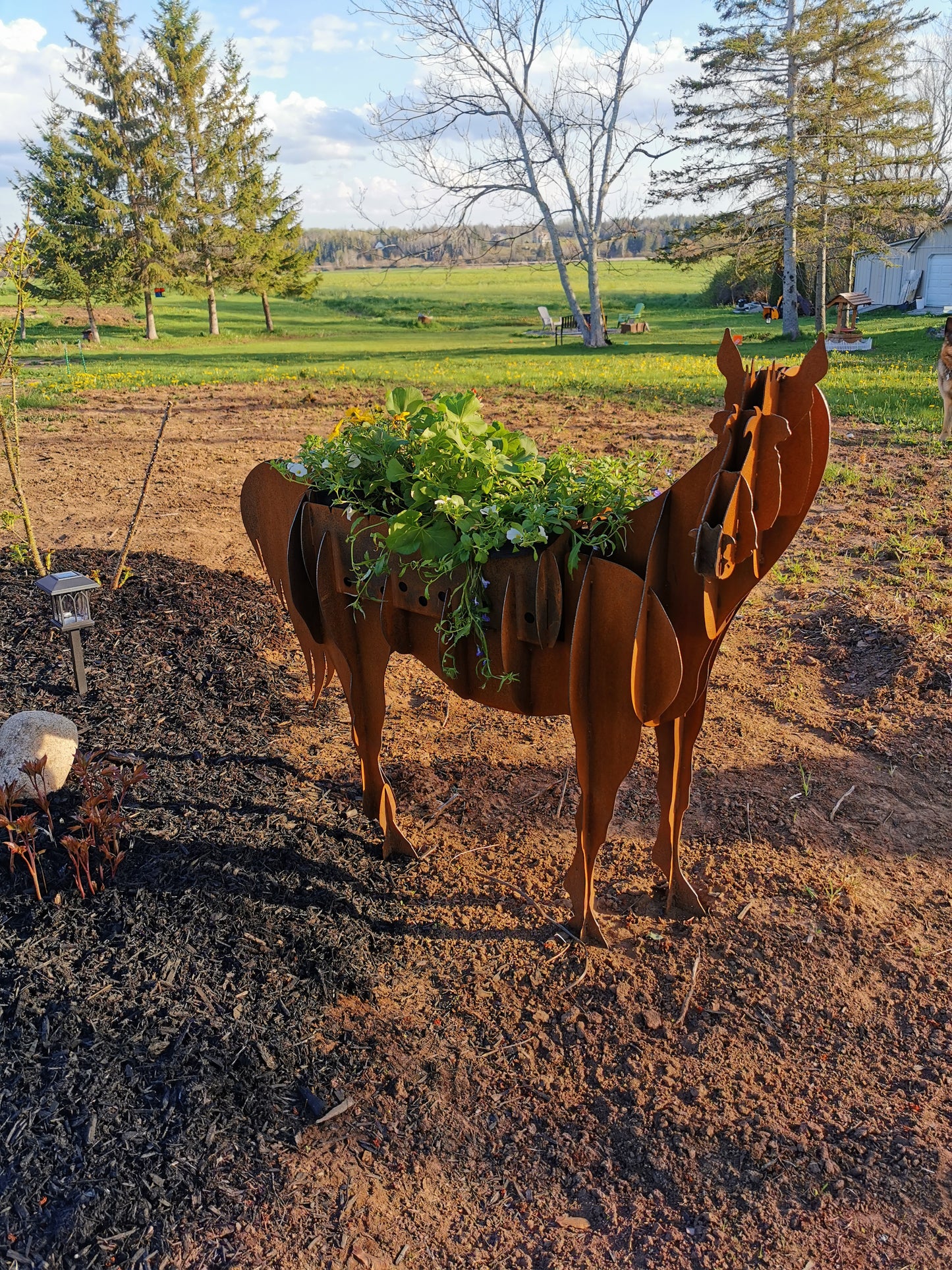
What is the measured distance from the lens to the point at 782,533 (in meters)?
2.64

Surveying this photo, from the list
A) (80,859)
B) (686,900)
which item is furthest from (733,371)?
(80,859)

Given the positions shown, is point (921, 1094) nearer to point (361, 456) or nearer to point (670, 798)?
point (670, 798)

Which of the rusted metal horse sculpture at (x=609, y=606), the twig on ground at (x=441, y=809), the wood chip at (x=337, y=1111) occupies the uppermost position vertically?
the rusted metal horse sculpture at (x=609, y=606)

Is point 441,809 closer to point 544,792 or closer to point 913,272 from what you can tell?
point 544,792

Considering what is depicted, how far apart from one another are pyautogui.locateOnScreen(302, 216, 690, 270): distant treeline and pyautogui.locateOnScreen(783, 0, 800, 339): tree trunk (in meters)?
4.13

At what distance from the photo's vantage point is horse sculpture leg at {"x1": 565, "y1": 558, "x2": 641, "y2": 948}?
2738 mm

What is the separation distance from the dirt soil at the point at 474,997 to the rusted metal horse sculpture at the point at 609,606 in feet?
1.31

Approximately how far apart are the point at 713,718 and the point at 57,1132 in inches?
→ 149

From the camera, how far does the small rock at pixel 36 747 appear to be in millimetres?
3992

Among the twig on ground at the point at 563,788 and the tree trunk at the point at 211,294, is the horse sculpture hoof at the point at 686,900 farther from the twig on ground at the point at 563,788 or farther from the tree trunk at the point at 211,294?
the tree trunk at the point at 211,294

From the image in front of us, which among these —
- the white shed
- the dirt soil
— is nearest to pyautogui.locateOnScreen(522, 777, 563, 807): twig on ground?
the dirt soil

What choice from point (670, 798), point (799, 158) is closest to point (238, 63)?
point (799, 158)

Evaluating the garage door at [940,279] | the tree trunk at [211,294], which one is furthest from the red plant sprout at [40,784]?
the garage door at [940,279]

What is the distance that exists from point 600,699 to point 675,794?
71 cm
